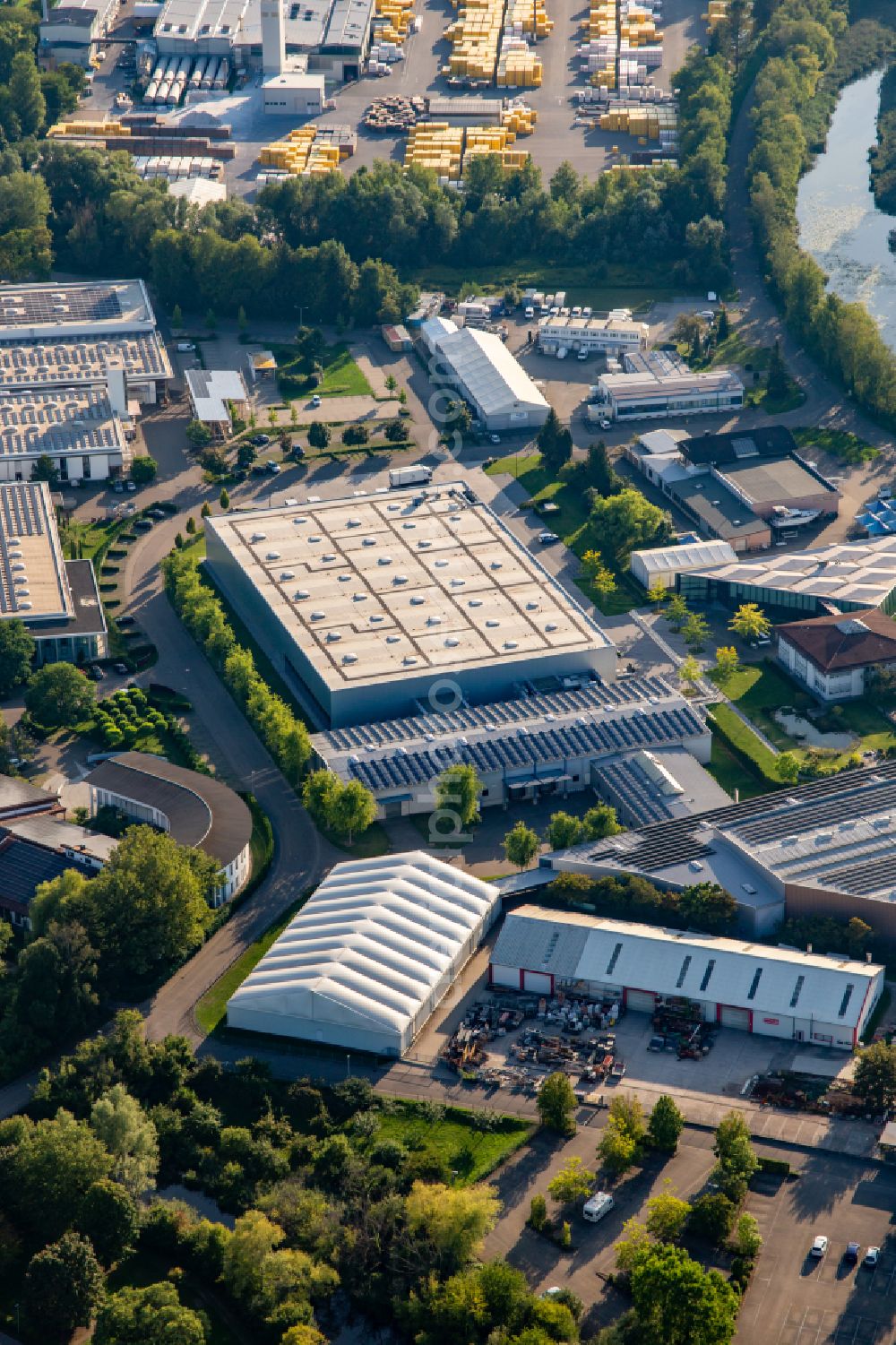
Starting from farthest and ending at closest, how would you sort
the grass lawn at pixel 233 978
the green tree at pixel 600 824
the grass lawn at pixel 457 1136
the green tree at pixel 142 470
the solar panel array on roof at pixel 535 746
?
the green tree at pixel 142 470, the solar panel array on roof at pixel 535 746, the green tree at pixel 600 824, the grass lawn at pixel 233 978, the grass lawn at pixel 457 1136

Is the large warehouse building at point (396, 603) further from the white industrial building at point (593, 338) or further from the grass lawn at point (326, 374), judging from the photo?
the white industrial building at point (593, 338)

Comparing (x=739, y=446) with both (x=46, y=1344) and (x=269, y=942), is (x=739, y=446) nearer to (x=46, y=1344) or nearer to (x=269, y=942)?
(x=269, y=942)

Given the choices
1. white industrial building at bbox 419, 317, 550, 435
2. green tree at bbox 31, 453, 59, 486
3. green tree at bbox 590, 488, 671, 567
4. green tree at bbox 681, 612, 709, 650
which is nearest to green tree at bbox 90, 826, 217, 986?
green tree at bbox 681, 612, 709, 650

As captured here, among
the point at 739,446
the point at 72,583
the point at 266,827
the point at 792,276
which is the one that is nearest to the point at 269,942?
the point at 266,827

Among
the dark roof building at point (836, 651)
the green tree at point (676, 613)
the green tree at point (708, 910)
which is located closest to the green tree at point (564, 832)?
the green tree at point (708, 910)

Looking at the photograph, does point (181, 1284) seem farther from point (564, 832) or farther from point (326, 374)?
point (326, 374)

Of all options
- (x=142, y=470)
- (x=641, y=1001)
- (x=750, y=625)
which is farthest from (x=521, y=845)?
(x=142, y=470)
